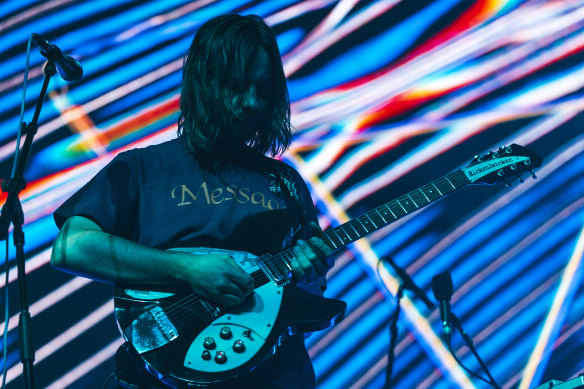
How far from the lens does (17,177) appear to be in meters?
1.69

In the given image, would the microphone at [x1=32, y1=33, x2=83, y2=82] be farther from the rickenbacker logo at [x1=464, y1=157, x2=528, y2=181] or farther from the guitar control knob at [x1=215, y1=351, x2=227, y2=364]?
the rickenbacker logo at [x1=464, y1=157, x2=528, y2=181]

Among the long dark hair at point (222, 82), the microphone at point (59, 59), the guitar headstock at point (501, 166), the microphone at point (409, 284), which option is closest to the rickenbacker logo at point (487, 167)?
the guitar headstock at point (501, 166)

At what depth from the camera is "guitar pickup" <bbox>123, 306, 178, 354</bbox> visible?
1.56 m

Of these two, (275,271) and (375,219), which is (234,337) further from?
(375,219)

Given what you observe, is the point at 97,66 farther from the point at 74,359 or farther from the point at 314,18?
the point at 74,359

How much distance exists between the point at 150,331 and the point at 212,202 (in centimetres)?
42

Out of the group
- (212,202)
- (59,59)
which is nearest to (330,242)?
(212,202)

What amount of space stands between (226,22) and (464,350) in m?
1.77

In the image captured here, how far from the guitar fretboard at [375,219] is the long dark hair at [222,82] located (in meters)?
0.41

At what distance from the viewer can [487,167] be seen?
2322 mm

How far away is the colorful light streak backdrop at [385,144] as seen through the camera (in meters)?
2.69

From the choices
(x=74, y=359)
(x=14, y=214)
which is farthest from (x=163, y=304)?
(x=74, y=359)

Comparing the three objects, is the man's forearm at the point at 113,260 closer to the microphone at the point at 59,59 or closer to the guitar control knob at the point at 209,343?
the guitar control knob at the point at 209,343

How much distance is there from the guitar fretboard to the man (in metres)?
0.04
